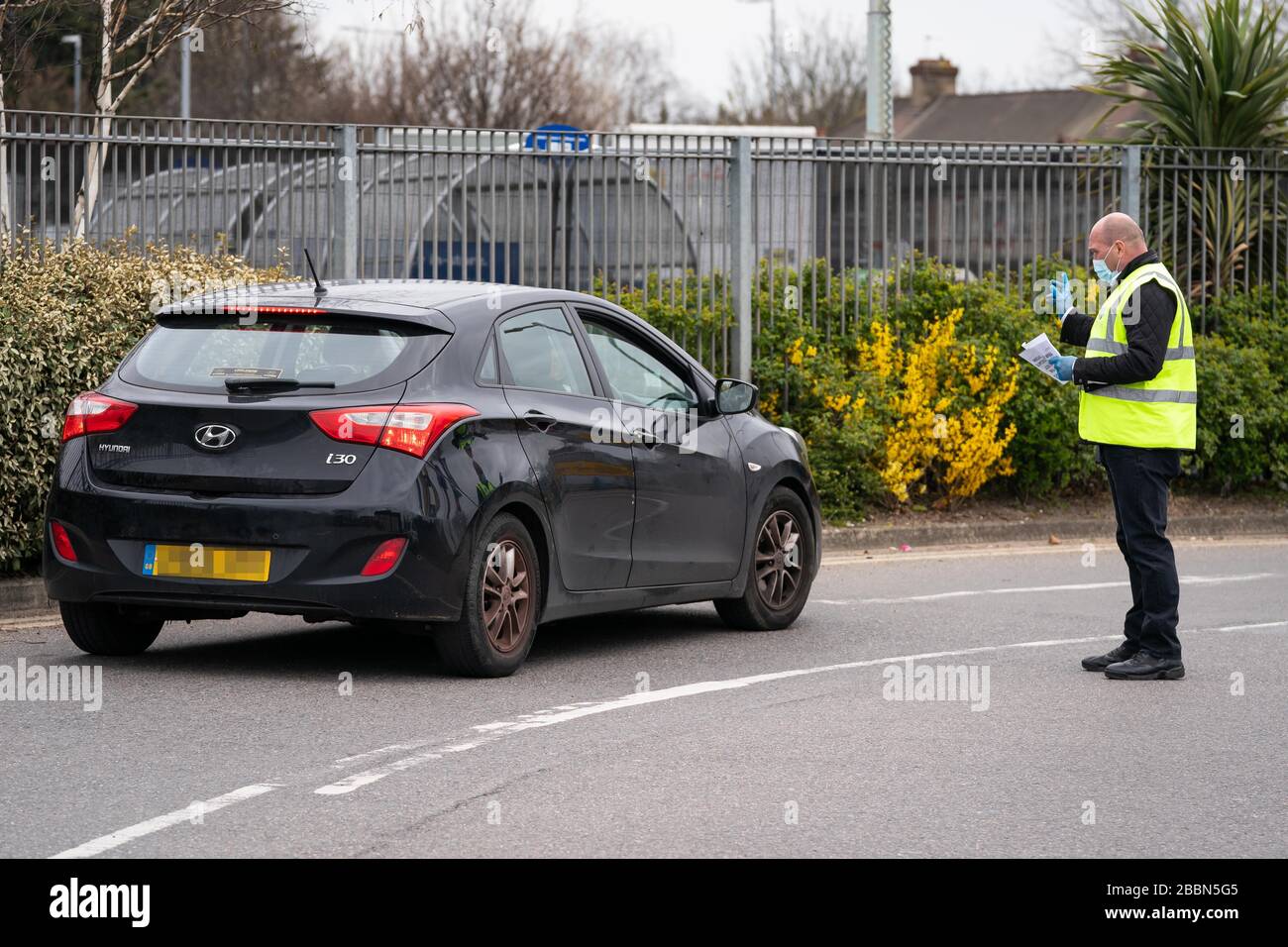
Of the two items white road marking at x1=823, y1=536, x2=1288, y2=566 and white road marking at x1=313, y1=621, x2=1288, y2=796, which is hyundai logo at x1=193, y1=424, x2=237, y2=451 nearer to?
white road marking at x1=313, y1=621, x2=1288, y2=796

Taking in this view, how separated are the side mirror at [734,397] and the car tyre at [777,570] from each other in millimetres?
544

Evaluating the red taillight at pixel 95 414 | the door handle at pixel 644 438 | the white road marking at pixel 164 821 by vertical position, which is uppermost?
the red taillight at pixel 95 414

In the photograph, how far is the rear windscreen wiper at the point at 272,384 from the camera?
26.7 ft

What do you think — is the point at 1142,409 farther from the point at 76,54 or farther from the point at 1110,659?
the point at 76,54

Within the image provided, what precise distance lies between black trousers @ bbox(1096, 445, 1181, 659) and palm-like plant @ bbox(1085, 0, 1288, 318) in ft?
28.8

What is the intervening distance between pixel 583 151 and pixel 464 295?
6.86 m

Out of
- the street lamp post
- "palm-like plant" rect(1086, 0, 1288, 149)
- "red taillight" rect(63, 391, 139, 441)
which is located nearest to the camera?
"red taillight" rect(63, 391, 139, 441)

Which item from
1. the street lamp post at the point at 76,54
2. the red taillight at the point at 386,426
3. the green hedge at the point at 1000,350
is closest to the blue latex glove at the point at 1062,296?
the red taillight at the point at 386,426

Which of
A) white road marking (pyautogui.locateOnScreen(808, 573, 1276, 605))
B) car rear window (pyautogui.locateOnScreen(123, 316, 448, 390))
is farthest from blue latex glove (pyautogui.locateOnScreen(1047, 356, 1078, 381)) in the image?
white road marking (pyautogui.locateOnScreen(808, 573, 1276, 605))

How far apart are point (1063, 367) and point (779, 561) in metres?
2.09

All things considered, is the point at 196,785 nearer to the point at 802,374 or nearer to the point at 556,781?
the point at 556,781

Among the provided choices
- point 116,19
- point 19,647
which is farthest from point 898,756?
point 116,19

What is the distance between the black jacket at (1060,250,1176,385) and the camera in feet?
28.7

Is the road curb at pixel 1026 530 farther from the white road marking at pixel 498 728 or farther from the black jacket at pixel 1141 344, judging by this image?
the black jacket at pixel 1141 344
